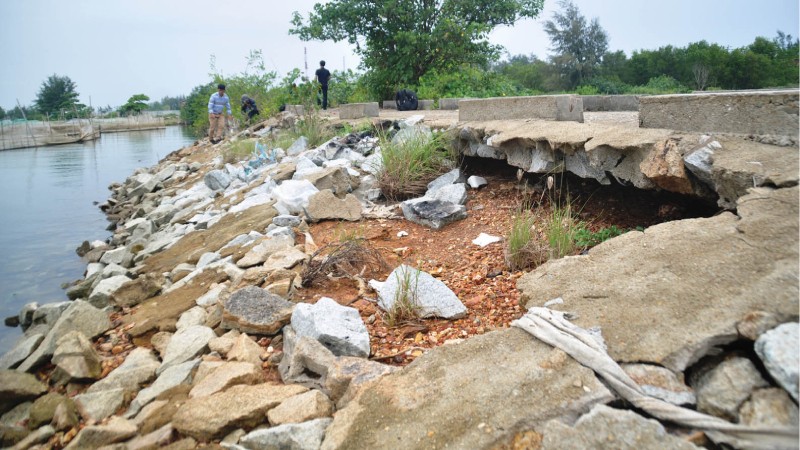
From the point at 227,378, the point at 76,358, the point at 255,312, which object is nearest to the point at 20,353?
the point at 76,358

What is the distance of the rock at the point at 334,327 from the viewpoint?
241 centimetres

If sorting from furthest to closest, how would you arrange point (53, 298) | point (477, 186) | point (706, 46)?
point (706, 46) → point (53, 298) → point (477, 186)

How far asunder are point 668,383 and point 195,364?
7.19 feet

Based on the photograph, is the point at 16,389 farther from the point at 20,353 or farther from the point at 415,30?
the point at 415,30

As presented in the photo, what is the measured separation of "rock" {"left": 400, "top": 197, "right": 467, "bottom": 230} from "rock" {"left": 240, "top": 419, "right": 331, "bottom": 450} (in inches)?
91.9

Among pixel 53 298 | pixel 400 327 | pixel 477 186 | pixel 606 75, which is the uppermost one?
pixel 606 75

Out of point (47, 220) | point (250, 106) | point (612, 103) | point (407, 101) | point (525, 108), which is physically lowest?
point (47, 220)

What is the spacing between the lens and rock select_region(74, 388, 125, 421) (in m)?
2.49

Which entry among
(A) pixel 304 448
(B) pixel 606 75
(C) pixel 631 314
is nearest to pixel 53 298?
(A) pixel 304 448

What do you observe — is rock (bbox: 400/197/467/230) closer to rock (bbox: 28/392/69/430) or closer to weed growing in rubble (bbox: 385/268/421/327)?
weed growing in rubble (bbox: 385/268/421/327)

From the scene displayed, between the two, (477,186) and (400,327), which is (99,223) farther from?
(400,327)

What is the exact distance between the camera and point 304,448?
69.9 inches

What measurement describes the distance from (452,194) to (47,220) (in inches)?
354

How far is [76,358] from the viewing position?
296 cm
